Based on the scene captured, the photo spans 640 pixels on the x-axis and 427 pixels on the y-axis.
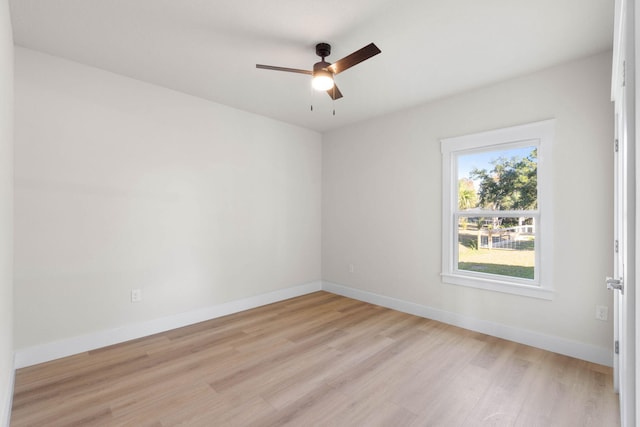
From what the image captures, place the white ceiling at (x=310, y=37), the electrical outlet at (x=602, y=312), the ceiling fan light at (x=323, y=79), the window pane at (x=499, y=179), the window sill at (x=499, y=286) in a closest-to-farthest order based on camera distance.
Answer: the white ceiling at (x=310, y=37) < the ceiling fan light at (x=323, y=79) < the electrical outlet at (x=602, y=312) < the window sill at (x=499, y=286) < the window pane at (x=499, y=179)

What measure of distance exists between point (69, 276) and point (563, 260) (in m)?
4.53

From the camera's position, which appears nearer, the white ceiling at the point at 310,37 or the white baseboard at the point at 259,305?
the white ceiling at the point at 310,37

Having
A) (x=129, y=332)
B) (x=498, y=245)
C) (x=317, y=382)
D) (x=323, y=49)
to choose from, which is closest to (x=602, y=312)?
(x=498, y=245)

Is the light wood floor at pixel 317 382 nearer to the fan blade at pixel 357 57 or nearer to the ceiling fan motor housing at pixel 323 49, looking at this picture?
the fan blade at pixel 357 57

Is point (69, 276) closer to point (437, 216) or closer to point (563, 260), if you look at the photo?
point (437, 216)

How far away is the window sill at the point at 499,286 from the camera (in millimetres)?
2877

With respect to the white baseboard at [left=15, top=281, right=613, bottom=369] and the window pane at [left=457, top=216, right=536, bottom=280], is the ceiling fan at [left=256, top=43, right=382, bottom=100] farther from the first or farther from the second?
the white baseboard at [left=15, top=281, right=613, bottom=369]

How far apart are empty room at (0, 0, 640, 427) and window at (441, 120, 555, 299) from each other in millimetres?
22

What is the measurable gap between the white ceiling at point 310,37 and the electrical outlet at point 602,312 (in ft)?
7.16

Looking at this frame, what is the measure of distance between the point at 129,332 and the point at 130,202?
1326 mm

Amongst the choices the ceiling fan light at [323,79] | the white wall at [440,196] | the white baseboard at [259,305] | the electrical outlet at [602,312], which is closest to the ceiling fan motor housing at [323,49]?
the ceiling fan light at [323,79]

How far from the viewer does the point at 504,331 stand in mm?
3084

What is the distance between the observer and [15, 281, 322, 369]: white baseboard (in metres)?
2.56

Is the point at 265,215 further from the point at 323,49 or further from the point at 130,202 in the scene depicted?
the point at 323,49
